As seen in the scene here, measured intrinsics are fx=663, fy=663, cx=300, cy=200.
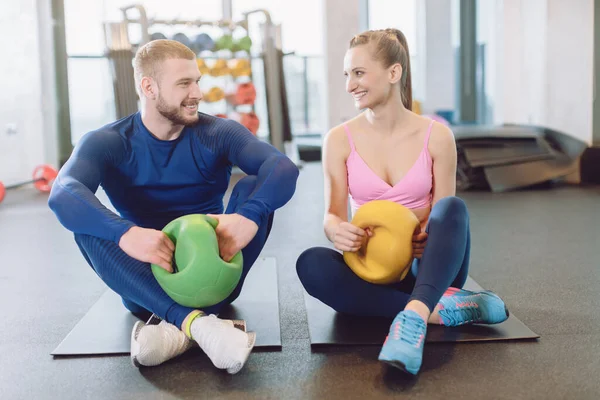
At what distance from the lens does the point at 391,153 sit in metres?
1.88

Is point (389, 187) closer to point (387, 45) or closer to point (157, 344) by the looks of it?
point (387, 45)

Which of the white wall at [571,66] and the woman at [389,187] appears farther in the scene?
the white wall at [571,66]

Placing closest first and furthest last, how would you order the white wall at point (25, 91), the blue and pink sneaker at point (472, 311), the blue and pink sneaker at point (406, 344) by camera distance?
the blue and pink sneaker at point (406, 344)
the blue and pink sneaker at point (472, 311)
the white wall at point (25, 91)

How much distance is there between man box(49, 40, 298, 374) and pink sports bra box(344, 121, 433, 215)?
0.65 ft

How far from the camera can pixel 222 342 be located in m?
1.51

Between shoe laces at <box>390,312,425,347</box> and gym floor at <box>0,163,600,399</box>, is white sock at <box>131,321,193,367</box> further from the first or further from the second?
shoe laces at <box>390,312,425,347</box>

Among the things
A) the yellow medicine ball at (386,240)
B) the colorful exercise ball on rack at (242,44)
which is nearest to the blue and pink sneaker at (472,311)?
the yellow medicine ball at (386,240)

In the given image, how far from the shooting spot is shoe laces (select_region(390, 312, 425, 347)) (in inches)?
57.5

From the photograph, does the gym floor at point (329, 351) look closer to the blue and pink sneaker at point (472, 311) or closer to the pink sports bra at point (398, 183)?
the blue and pink sneaker at point (472, 311)

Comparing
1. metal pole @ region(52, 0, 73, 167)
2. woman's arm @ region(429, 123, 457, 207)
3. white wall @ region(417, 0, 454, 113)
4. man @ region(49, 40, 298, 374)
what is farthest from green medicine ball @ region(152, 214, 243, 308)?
white wall @ region(417, 0, 454, 113)

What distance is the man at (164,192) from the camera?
1547 millimetres

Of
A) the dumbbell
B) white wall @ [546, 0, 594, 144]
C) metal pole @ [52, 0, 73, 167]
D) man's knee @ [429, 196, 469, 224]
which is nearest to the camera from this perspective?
man's knee @ [429, 196, 469, 224]

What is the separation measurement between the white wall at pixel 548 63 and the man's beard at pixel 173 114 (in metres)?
3.85

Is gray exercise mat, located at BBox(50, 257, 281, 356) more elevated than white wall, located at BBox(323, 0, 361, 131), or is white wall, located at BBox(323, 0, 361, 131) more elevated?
white wall, located at BBox(323, 0, 361, 131)
